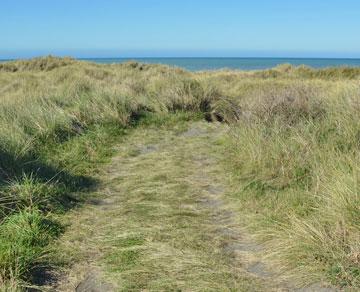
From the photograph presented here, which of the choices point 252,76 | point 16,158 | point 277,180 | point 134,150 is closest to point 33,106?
point 134,150

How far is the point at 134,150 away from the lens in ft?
29.3

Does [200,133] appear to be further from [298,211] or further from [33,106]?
[298,211]

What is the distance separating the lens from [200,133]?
10492mm

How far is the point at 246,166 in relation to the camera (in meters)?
7.04

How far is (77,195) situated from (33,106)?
202 inches

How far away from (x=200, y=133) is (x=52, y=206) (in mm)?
5300

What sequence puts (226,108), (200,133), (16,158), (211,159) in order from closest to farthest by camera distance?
(16,158) → (211,159) → (200,133) → (226,108)

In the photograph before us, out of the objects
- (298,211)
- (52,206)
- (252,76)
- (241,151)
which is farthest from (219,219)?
(252,76)

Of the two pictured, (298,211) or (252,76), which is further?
(252,76)

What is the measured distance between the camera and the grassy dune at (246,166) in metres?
4.14

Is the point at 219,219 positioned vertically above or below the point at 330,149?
below

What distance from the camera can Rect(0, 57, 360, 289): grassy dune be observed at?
13.6 feet

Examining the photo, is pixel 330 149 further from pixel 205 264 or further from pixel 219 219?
pixel 205 264

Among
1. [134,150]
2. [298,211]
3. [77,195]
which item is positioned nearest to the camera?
[298,211]
